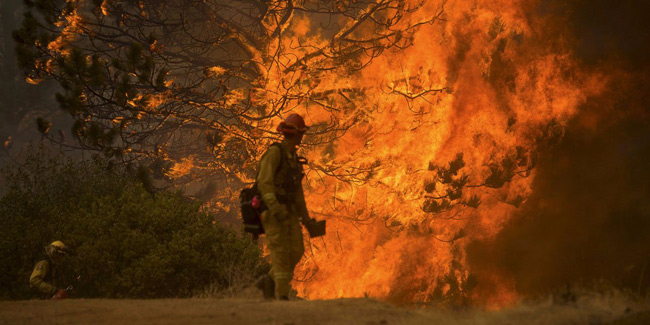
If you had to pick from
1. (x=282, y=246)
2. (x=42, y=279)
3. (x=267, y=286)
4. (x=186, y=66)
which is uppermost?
(x=186, y=66)

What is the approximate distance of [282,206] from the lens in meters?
7.09

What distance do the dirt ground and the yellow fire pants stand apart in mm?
328

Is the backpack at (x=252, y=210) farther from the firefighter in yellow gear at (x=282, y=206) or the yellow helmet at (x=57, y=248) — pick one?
the yellow helmet at (x=57, y=248)

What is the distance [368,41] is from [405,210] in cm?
405

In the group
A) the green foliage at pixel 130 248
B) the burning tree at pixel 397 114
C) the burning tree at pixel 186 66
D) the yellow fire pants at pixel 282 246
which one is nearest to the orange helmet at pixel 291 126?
the yellow fire pants at pixel 282 246

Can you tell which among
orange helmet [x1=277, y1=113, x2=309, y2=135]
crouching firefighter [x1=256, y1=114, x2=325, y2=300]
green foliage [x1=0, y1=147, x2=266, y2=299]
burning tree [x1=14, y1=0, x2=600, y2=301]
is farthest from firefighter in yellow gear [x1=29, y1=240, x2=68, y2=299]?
burning tree [x1=14, y1=0, x2=600, y2=301]

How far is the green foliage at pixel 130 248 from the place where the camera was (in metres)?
9.33

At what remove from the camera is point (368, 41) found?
1461 centimetres

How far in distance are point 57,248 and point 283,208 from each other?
396 cm

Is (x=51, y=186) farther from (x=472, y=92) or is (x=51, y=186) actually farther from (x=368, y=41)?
(x=472, y=92)

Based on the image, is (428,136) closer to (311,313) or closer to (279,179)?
(279,179)

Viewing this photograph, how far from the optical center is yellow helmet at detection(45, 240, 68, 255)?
8.95 meters

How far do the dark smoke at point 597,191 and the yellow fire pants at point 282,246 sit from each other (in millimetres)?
10932

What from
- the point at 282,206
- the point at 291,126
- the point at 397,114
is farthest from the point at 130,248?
the point at 397,114
